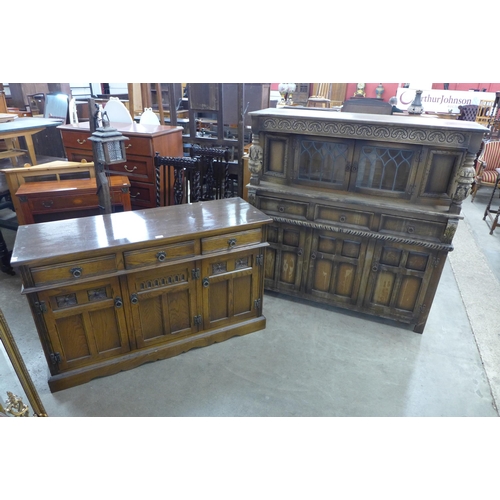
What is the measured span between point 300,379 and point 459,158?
1.70m

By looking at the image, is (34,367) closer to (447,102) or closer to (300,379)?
(300,379)

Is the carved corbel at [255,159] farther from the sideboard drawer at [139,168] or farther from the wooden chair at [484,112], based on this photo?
the wooden chair at [484,112]

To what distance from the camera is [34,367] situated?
7.23ft

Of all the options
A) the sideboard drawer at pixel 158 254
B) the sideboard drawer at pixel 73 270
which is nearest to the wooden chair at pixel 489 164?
the sideboard drawer at pixel 158 254

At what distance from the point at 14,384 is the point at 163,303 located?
998mm

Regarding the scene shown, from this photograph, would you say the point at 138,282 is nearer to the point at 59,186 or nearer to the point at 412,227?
the point at 59,186

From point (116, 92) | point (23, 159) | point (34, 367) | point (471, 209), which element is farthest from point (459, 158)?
point (116, 92)

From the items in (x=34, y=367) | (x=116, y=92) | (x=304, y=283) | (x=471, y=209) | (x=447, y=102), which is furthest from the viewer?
(x=116, y=92)

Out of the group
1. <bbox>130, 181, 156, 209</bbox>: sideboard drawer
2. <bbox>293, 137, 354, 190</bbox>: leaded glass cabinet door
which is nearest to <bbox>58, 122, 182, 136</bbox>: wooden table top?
<bbox>130, 181, 156, 209</bbox>: sideboard drawer

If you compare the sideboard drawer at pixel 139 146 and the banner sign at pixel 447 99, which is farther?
the banner sign at pixel 447 99

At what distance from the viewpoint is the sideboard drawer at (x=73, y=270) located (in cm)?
175

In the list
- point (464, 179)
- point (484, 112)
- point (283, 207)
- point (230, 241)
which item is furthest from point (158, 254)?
point (484, 112)

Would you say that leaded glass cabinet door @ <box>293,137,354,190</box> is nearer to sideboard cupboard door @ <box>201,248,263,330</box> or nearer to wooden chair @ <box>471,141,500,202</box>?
sideboard cupboard door @ <box>201,248,263,330</box>

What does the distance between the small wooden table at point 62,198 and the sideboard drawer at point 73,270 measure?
1.29 metres
